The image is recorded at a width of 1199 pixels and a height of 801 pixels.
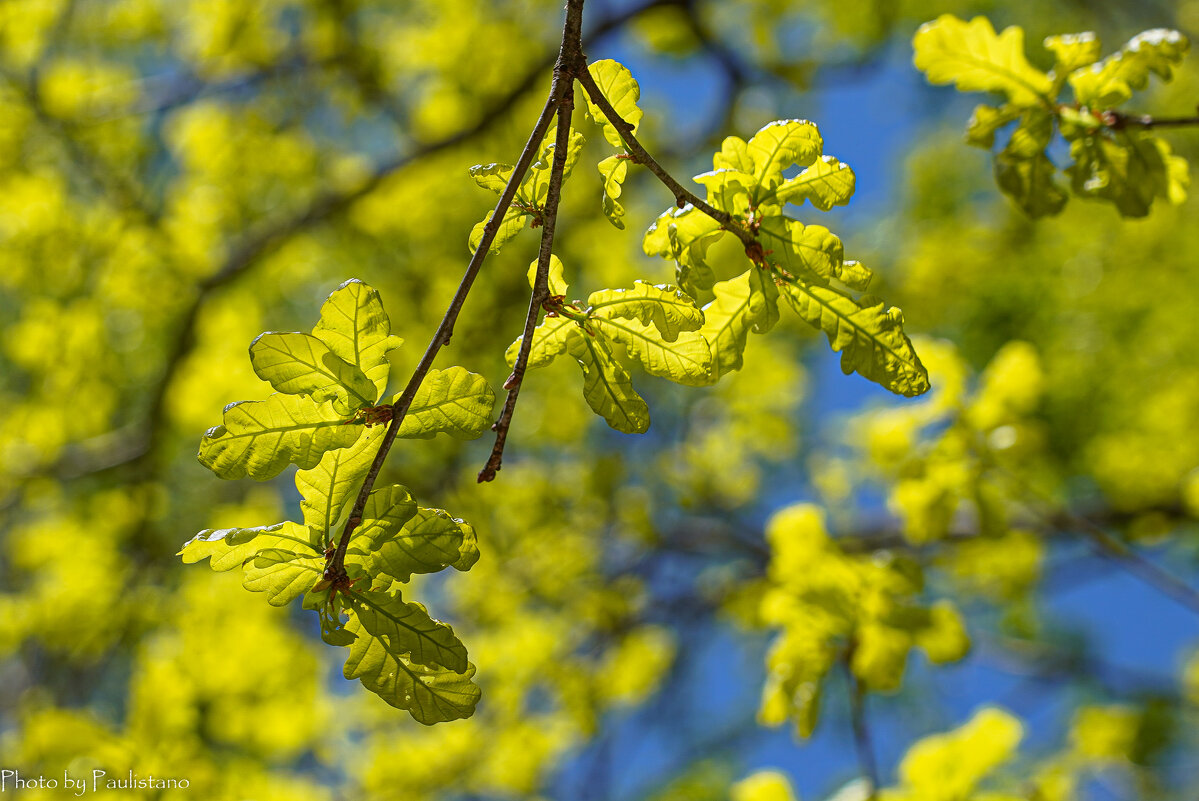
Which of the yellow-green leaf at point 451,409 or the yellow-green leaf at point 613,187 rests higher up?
the yellow-green leaf at point 613,187

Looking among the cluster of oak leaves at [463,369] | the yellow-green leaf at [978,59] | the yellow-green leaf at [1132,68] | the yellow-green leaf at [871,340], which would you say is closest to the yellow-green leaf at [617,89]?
the cluster of oak leaves at [463,369]

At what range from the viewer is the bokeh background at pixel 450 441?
3904mm

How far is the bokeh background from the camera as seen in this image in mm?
3904

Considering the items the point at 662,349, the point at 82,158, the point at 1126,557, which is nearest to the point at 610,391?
the point at 662,349

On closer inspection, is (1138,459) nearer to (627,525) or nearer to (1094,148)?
(627,525)

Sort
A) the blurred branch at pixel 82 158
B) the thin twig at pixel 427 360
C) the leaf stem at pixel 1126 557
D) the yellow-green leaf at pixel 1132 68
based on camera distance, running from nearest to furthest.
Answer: the thin twig at pixel 427 360, the yellow-green leaf at pixel 1132 68, the leaf stem at pixel 1126 557, the blurred branch at pixel 82 158

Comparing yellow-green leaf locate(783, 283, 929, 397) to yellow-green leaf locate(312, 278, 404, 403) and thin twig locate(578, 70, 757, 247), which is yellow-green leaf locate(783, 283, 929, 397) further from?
yellow-green leaf locate(312, 278, 404, 403)

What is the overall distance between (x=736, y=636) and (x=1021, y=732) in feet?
14.6

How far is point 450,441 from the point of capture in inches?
173

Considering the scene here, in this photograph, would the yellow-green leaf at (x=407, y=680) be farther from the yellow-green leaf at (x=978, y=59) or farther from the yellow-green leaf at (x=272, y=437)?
the yellow-green leaf at (x=978, y=59)

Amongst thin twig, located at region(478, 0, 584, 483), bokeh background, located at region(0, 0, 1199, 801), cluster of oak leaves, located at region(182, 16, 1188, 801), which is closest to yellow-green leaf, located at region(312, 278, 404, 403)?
cluster of oak leaves, located at region(182, 16, 1188, 801)

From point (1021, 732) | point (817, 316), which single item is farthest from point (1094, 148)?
point (1021, 732)

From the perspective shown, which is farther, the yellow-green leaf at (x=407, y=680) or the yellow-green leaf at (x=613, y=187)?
the yellow-green leaf at (x=613, y=187)

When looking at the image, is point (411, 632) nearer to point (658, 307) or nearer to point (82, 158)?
point (658, 307)
